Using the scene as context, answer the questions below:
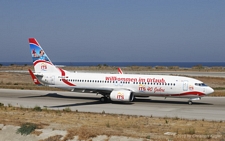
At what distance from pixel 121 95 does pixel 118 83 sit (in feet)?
7.95

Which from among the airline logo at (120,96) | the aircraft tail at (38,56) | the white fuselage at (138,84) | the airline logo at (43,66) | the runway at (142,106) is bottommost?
the runway at (142,106)

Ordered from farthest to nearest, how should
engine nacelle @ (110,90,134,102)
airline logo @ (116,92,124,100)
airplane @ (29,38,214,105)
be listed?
airplane @ (29,38,214,105)
airline logo @ (116,92,124,100)
engine nacelle @ (110,90,134,102)

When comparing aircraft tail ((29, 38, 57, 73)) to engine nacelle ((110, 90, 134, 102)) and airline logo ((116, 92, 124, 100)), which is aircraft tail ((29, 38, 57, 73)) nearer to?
engine nacelle ((110, 90, 134, 102))

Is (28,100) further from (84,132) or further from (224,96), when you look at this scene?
(224,96)

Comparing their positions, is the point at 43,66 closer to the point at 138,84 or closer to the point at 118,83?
the point at 118,83

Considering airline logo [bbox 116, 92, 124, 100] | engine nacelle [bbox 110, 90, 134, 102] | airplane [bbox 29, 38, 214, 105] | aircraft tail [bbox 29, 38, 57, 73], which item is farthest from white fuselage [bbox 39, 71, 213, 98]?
airline logo [bbox 116, 92, 124, 100]

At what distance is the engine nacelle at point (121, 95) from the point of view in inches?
1337

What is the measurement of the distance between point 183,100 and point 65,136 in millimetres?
21664

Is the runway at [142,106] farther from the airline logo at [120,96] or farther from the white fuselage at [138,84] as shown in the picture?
the white fuselage at [138,84]

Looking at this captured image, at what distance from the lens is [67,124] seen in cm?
2217

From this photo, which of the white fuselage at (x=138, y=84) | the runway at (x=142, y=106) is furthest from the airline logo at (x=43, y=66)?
the runway at (x=142, y=106)

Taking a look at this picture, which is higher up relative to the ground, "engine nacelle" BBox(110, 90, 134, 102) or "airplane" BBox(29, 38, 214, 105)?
"airplane" BBox(29, 38, 214, 105)

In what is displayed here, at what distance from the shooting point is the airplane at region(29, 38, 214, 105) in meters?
34.2

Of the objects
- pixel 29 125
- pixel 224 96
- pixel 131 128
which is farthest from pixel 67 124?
pixel 224 96
